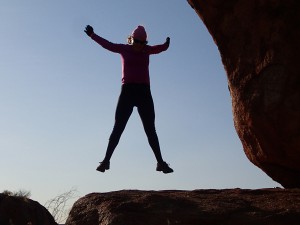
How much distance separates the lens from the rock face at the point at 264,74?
7145 millimetres

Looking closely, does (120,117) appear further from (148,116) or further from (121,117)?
(148,116)

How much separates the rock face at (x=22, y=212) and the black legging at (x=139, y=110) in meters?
4.07

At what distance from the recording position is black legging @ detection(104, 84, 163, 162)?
25.7 ft

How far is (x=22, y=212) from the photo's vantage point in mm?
11445

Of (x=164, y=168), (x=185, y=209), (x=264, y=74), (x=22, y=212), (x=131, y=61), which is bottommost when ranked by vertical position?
(x=185, y=209)

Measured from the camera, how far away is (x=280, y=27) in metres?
7.36

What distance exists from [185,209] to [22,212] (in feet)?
20.6

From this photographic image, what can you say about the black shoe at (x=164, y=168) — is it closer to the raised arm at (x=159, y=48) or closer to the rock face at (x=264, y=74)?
the rock face at (x=264, y=74)

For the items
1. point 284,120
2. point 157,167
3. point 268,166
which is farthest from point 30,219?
point 284,120

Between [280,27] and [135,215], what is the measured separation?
3.11 metres

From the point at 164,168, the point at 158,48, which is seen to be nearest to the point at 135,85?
the point at 158,48

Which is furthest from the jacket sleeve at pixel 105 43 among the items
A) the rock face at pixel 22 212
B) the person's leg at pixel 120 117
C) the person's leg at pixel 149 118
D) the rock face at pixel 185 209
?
the rock face at pixel 22 212

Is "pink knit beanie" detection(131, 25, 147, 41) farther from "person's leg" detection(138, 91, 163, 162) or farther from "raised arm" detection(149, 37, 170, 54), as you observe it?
"person's leg" detection(138, 91, 163, 162)

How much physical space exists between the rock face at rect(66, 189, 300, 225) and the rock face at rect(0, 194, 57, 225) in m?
4.81
